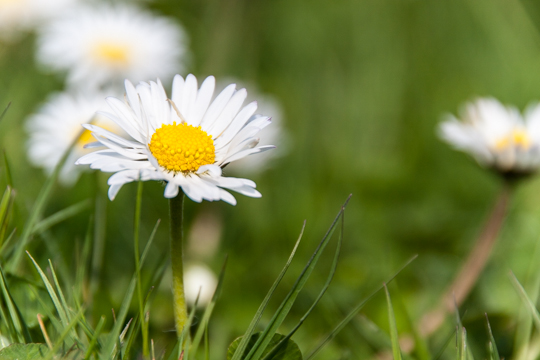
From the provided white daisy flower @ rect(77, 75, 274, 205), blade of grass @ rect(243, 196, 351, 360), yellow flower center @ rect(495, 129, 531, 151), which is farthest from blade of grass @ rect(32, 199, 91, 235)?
yellow flower center @ rect(495, 129, 531, 151)

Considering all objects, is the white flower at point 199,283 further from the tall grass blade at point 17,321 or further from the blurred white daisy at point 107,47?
the blurred white daisy at point 107,47

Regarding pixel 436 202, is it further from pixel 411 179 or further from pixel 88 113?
pixel 88 113

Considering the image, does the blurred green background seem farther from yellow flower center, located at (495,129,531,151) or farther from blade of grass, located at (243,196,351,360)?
blade of grass, located at (243,196,351,360)

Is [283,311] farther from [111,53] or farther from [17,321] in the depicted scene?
[111,53]

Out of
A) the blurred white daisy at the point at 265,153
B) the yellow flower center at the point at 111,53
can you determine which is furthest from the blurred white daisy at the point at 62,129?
the blurred white daisy at the point at 265,153

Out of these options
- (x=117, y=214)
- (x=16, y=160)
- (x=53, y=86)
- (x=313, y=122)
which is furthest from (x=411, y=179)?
(x=53, y=86)

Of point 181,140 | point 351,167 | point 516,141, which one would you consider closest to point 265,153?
point 351,167
